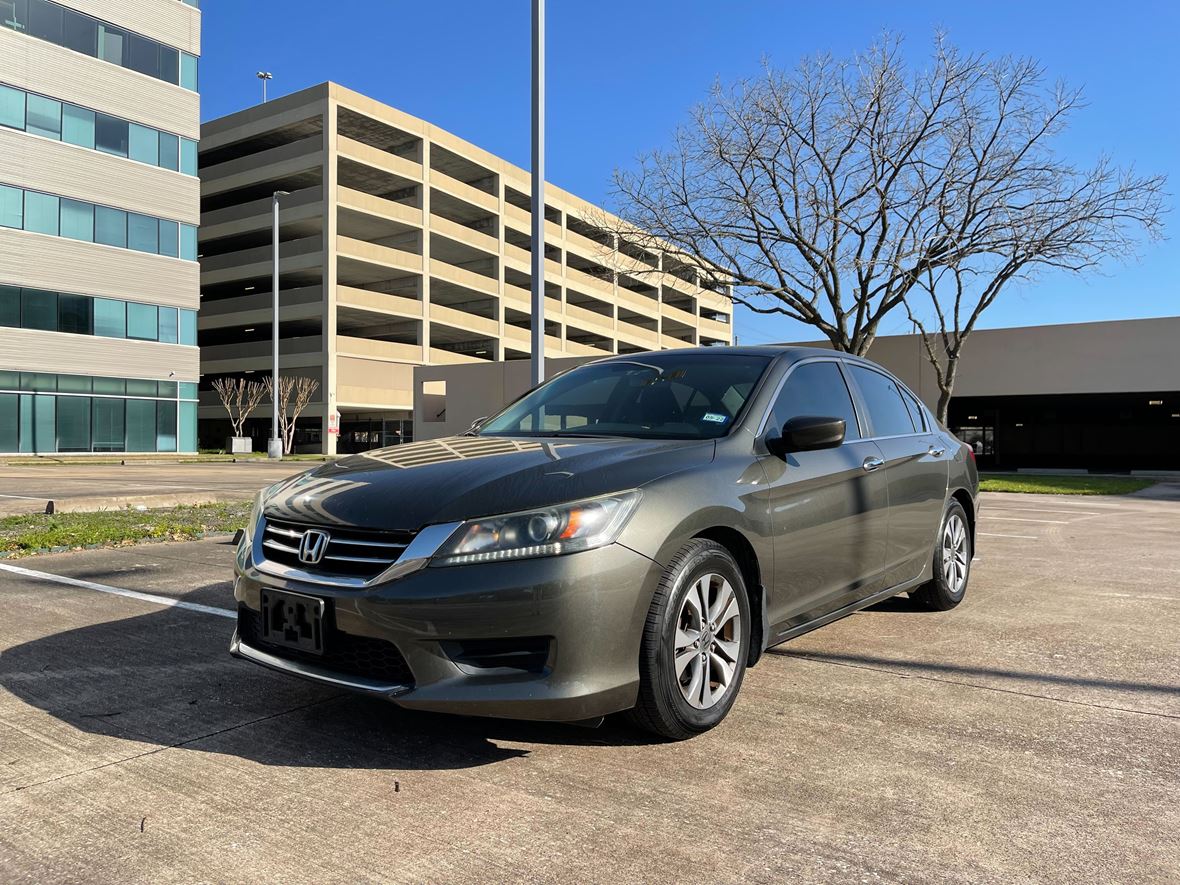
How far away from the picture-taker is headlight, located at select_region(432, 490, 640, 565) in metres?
2.95

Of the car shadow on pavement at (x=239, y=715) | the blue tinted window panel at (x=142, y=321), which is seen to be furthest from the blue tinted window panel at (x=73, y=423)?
the car shadow on pavement at (x=239, y=715)

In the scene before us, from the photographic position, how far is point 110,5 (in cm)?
3809

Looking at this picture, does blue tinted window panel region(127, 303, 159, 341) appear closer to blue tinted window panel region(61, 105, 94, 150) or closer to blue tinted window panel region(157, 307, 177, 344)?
blue tinted window panel region(157, 307, 177, 344)

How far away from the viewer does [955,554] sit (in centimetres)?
581

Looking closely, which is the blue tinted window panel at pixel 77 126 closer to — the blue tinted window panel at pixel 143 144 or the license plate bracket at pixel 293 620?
the blue tinted window panel at pixel 143 144

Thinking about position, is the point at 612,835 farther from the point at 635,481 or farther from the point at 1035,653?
the point at 1035,653

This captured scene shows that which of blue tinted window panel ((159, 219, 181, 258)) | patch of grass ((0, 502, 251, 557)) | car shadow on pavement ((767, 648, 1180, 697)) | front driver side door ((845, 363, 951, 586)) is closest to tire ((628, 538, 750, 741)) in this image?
car shadow on pavement ((767, 648, 1180, 697))

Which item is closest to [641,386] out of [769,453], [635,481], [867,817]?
[769,453]

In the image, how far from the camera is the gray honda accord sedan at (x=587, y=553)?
9.58 feet

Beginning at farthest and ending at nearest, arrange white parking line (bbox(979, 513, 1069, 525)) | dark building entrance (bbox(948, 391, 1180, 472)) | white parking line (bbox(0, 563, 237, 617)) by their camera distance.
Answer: dark building entrance (bbox(948, 391, 1180, 472)) < white parking line (bbox(979, 513, 1069, 525)) < white parking line (bbox(0, 563, 237, 617))

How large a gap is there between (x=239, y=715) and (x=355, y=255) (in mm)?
49904

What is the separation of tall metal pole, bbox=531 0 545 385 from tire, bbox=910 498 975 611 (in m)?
5.56

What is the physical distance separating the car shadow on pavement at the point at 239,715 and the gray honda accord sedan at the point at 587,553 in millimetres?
312

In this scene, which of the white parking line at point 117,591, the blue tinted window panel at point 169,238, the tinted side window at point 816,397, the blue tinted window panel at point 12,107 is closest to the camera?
the tinted side window at point 816,397
